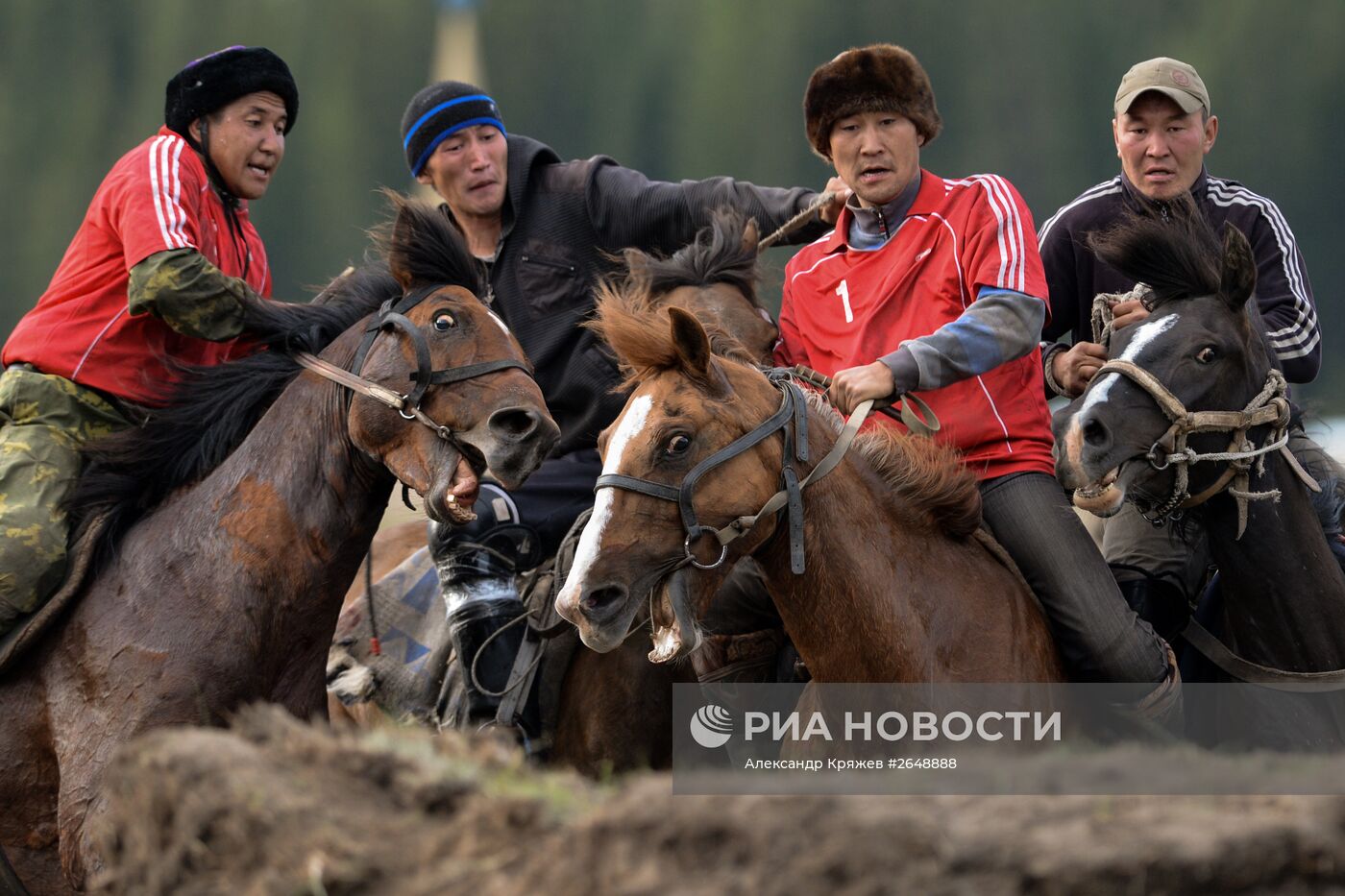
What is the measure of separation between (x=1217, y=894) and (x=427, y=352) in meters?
2.75

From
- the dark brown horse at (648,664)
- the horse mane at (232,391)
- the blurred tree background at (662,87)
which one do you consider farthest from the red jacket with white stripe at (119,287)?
the blurred tree background at (662,87)

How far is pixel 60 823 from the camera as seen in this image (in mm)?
3842

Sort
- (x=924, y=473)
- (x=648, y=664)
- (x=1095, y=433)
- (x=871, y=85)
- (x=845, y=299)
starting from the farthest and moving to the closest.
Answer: (x=648, y=664)
(x=845, y=299)
(x=871, y=85)
(x=1095, y=433)
(x=924, y=473)

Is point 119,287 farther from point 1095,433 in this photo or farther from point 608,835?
point 608,835

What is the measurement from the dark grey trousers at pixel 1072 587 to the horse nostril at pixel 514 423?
1293 mm

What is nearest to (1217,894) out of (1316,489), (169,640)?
(1316,489)

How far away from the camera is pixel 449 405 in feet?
13.3

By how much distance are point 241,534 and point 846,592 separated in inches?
65.9

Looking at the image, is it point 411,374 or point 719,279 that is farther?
point 719,279

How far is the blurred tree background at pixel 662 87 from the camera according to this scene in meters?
12.6

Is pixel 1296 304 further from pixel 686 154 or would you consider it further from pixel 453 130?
pixel 686 154

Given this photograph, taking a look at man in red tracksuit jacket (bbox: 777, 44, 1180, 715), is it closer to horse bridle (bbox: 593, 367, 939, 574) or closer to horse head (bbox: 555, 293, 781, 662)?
horse bridle (bbox: 593, 367, 939, 574)

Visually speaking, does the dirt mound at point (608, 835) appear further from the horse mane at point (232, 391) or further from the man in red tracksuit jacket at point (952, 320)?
the horse mane at point (232, 391)

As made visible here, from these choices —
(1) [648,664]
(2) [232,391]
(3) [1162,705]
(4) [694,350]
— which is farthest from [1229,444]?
(2) [232,391]
